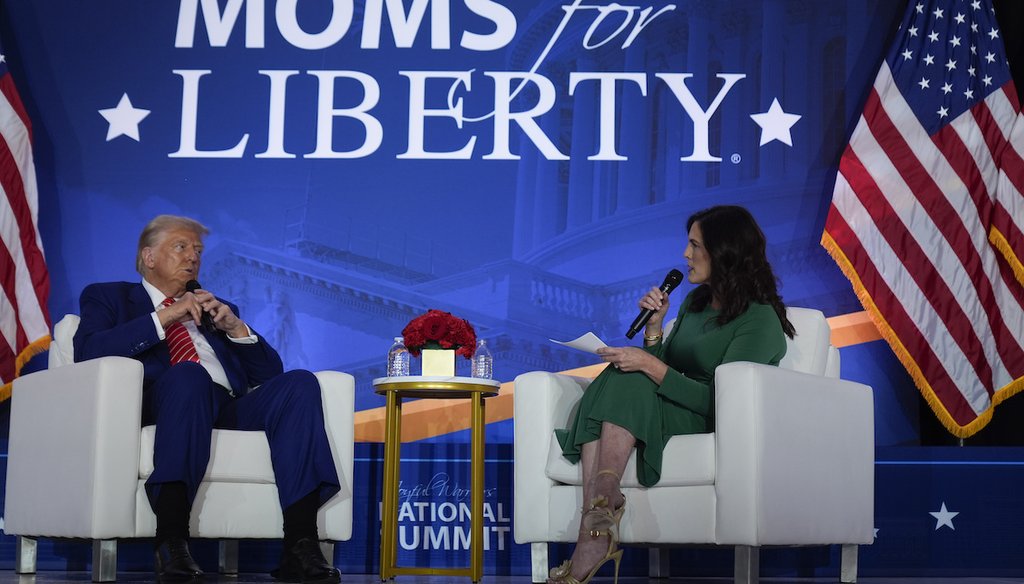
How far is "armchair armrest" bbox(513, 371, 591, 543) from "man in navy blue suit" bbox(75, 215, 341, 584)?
0.51 metres

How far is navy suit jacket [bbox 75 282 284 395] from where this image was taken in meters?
3.12

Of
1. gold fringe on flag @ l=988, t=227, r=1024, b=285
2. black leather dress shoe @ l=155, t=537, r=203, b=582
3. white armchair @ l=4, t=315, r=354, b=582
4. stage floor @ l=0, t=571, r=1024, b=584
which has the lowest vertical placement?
stage floor @ l=0, t=571, r=1024, b=584

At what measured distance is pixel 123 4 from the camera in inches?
188

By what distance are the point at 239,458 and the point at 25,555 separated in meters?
0.77

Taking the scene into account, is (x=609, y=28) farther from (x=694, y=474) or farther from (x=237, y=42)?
(x=694, y=474)

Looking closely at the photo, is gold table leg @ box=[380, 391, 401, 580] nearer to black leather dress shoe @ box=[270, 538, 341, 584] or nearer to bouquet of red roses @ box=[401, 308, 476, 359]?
bouquet of red roses @ box=[401, 308, 476, 359]

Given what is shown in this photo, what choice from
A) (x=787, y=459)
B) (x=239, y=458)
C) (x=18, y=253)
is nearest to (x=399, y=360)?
(x=239, y=458)

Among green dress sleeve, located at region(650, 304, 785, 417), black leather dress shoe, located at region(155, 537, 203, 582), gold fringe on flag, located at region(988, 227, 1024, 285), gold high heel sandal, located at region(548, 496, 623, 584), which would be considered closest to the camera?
gold high heel sandal, located at region(548, 496, 623, 584)

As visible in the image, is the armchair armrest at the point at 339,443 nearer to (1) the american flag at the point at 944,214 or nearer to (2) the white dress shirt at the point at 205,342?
(2) the white dress shirt at the point at 205,342

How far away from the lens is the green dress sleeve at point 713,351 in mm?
2832

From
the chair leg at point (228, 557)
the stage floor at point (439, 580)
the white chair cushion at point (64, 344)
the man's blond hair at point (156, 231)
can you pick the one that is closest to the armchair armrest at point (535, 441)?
the stage floor at point (439, 580)

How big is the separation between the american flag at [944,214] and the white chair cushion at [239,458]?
7.93ft

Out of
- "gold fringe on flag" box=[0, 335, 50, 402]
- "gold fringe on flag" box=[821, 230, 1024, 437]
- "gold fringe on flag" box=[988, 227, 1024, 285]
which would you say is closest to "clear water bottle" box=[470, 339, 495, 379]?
"gold fringe on flag" box=[821, 230, 1024, 437]

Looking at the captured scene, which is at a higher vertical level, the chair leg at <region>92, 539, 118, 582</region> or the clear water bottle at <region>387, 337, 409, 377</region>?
the clear water bottle at <region>387, 337, 409, 377</region>
